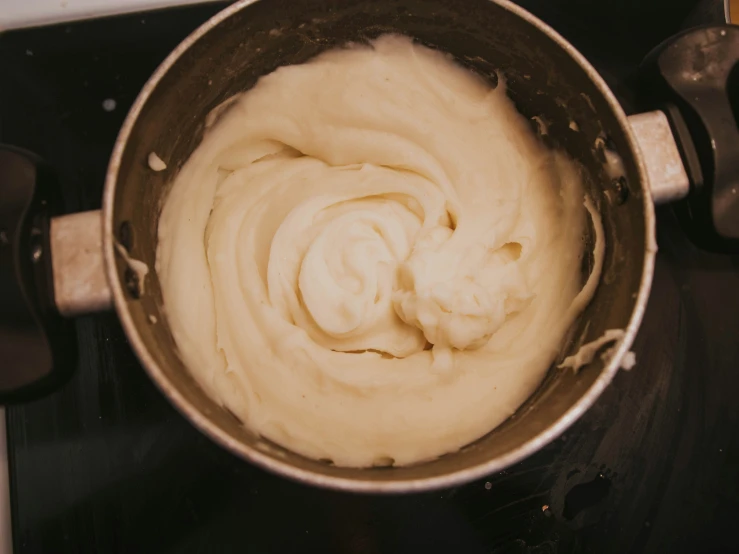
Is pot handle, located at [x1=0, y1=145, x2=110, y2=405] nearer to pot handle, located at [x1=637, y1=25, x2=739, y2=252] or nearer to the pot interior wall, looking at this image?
the pot interior wall

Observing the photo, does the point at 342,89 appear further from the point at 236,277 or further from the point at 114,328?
the point at 114,328

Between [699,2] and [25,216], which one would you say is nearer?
[25,216]

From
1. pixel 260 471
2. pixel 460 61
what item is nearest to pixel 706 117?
pixel 460 61

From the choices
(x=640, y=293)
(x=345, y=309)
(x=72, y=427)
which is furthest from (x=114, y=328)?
(x=640, y=293)

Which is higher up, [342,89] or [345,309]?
[342,89]

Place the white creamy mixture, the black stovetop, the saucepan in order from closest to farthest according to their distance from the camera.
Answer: the saucepan → the white creamy mixture → the black stovetop

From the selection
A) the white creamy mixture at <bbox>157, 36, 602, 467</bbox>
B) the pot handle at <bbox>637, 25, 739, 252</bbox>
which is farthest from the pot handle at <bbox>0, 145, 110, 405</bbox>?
the pot handle at <bbox>637, 25, 739, 252</bbox>

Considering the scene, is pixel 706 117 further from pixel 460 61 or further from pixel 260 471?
pixel 260 471
